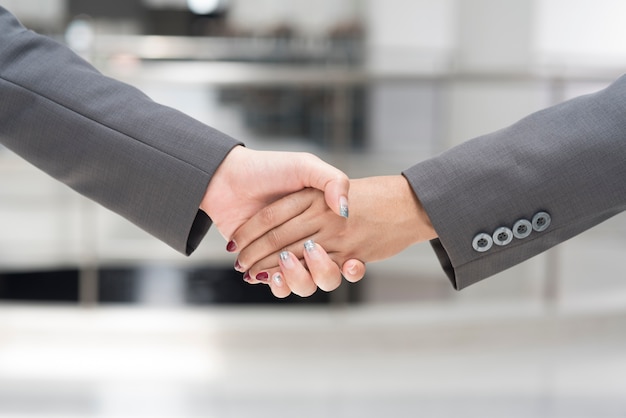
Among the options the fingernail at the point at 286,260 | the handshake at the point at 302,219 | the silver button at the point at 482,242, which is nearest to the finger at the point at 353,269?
the handshake at the point at 302,219

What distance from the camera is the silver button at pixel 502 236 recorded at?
1406 millimetres

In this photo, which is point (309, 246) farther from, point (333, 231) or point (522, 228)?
point (522, 228)

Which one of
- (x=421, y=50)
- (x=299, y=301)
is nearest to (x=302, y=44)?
(x=421, y=50)

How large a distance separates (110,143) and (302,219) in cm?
40

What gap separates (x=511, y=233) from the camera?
141cm

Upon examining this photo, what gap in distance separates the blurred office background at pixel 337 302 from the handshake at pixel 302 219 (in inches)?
43.1

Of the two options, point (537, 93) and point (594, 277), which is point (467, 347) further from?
point (537, 93)

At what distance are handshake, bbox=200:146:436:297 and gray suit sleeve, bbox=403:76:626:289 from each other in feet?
0.28

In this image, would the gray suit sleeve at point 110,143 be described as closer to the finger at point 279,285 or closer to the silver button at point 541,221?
the finger at point 279,285

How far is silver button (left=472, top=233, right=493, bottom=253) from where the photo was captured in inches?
55.4

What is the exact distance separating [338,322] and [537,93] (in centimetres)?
186

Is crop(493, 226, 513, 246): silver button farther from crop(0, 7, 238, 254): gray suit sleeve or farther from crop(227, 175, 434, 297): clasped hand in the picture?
crop(0, 7, 238, 254): gray suit sleeve

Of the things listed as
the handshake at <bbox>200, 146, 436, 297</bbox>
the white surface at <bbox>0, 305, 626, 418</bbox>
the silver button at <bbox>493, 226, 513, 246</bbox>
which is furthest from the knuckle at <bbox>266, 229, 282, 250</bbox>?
the white surface at <bbox>0, 305, 626, 418</bbox>

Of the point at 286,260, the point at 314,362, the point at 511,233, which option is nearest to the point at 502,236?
the point at 511,233
